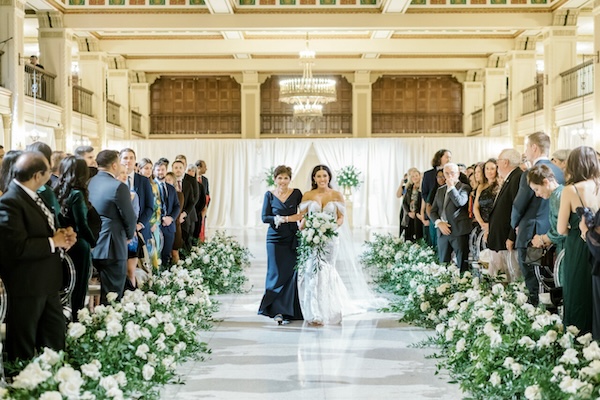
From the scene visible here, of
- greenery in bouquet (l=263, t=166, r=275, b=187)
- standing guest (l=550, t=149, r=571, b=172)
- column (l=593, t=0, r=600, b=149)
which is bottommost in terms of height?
standing guest (l=550, t=149, r=571, b=172)

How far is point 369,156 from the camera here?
22.5m

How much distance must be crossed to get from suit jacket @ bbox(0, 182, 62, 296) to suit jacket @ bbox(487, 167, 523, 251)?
4.27 meters

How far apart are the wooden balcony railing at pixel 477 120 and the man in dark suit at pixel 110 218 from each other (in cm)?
2065

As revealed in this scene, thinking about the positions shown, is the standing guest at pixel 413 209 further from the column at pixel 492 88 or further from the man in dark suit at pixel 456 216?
the column at pixel 492 88

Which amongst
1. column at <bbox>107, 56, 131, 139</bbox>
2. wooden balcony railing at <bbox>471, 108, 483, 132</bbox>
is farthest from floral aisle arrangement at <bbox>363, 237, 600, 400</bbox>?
wooden balcony railing at <bbox>471, 108, 483, 132</bbox>

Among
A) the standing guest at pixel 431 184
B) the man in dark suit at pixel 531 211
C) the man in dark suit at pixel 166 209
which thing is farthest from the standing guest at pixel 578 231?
the man in dark suit at pixel 166 209

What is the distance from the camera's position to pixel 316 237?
745 cm

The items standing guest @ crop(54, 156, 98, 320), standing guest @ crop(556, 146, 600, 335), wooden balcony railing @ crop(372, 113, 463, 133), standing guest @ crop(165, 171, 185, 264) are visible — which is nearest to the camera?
standing guest @ crop(556, 146, 600, 335)

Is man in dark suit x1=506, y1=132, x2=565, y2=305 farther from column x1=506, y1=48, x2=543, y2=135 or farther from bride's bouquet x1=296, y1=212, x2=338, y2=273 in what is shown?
column x1=506, y1=48, x2=543, y2=135

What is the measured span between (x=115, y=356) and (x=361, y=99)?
908 inches

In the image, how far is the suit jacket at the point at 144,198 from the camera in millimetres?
8141

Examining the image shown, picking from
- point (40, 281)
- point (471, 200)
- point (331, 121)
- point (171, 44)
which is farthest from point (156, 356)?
point (331, 121)

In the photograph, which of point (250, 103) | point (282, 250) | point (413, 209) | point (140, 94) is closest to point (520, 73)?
point (250, 103)

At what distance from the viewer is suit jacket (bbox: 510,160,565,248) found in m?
6.74
